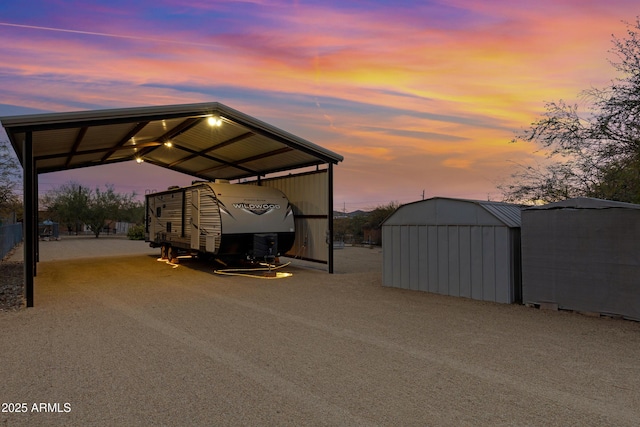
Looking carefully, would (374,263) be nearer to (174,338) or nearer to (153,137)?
(153,137)

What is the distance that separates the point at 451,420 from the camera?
3641 mm

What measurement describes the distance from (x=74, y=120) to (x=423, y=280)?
9.23 metres

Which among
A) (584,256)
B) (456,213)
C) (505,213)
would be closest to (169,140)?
(456,213)

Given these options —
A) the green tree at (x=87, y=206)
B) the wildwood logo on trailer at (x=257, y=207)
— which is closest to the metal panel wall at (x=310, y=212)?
the wildwood logo on trailer at (x=257, y=207)

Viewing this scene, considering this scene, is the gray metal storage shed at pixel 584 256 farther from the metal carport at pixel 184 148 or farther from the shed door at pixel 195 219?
the shed door at pixel 195 219

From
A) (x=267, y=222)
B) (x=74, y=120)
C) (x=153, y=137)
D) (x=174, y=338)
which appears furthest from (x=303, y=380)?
(x=153, y=137)

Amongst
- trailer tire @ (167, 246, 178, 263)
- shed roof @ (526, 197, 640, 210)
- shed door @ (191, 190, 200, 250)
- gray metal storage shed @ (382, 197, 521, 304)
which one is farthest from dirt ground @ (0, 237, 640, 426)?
trailer tire @ (167, 246, 178, 263)

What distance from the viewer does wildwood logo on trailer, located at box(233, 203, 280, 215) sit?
45.5 ft

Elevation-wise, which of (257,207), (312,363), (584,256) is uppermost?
(257,207)

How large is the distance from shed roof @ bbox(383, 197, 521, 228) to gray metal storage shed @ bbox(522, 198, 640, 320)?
2.17 feet

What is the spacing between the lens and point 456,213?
9.96 m

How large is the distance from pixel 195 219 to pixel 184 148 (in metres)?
3.82

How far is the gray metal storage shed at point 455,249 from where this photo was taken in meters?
9.13

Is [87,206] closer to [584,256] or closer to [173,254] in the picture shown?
[173,254]
